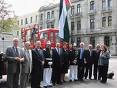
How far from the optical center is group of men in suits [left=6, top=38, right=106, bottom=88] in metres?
12.3

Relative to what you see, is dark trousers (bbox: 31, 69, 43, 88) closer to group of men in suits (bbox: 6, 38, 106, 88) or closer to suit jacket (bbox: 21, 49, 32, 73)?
group of men in suits (bbox: 6, 38, 106, 88)

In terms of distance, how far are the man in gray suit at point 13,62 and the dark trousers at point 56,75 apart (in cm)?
302

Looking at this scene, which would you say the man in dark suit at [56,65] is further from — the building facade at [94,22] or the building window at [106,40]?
the building window at [106,40]

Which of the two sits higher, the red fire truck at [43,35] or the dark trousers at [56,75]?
the red fire truck at [43,35]

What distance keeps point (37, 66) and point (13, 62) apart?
1621 mm

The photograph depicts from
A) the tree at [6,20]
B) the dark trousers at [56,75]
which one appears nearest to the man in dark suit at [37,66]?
the dark trousers at [56,75]

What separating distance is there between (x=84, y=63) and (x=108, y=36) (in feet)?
143

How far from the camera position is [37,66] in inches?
537

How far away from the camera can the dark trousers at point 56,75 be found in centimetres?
1517

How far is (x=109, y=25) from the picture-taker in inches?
2375

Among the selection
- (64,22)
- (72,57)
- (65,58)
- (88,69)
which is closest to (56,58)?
(65,58)

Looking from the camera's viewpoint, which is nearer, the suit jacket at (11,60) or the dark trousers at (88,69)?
the suit jacket at (11,60)

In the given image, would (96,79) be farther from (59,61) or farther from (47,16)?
(47,16)

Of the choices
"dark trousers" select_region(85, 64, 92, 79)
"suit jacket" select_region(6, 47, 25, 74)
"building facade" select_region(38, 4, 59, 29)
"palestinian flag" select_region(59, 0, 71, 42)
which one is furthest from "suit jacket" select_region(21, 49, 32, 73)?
"building facade" select_region(38, 4, 59, 29)
